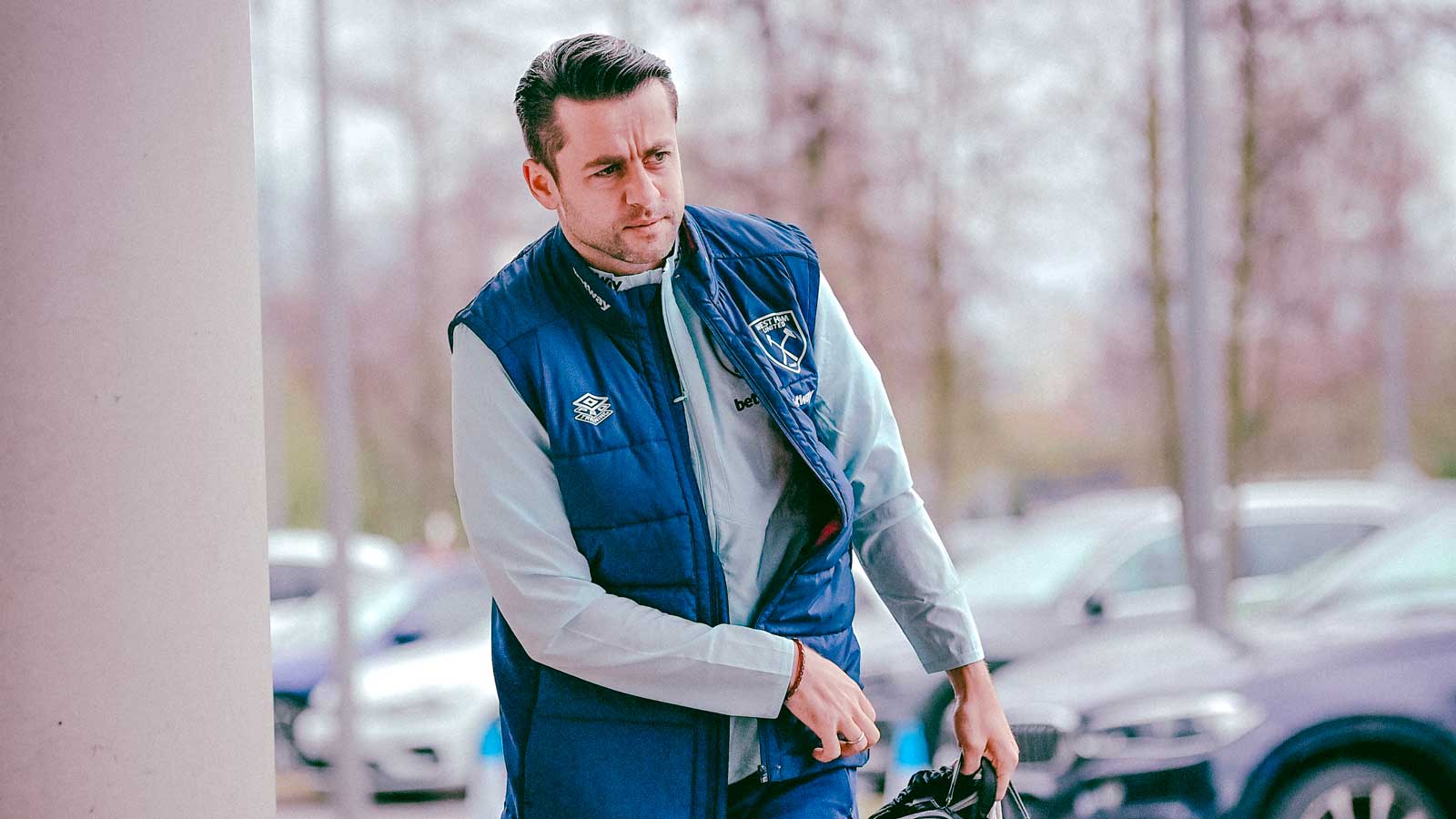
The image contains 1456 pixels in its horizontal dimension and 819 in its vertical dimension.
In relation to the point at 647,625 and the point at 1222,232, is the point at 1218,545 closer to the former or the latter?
Result: the point at 1222,232

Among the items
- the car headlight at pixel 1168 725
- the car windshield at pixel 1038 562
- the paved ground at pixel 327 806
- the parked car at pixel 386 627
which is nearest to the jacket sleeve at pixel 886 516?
the car headlight at pixel 1168 725

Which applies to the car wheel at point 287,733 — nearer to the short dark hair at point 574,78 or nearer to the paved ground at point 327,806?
the paved ground at point 327,806

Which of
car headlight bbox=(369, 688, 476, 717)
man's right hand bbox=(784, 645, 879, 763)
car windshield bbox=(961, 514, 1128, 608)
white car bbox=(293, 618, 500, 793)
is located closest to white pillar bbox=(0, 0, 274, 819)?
man's right hand bbox=(784, 645, 879, 763)

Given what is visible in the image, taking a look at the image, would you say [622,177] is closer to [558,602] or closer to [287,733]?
[558,602]

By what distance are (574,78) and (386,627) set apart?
1157cm

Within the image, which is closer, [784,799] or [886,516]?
[784,799]

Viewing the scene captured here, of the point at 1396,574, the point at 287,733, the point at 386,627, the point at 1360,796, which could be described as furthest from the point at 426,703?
the point at 1360,796

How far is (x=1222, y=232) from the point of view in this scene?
12.2m

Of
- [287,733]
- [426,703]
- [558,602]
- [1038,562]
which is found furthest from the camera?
[287,733]

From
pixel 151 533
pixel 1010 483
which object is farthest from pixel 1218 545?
pixel 1010 483

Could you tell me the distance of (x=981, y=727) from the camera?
7.36 feet

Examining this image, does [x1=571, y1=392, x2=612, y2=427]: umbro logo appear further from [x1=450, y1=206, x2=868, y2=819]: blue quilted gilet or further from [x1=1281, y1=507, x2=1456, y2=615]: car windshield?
[x1=1281, y1=507, x2=1456, y2=615]: car windshield

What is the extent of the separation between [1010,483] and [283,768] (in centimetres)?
2879

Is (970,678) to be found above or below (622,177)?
below
